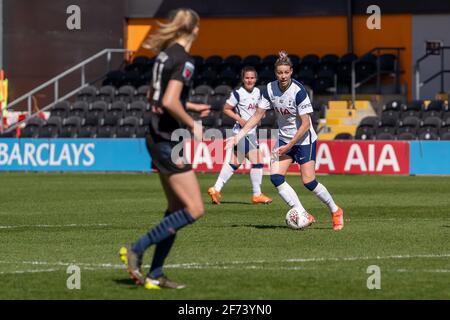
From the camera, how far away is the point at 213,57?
41.3m

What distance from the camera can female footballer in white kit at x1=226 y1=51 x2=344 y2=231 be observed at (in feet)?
53.1

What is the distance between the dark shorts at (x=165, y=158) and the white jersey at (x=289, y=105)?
5.64 m

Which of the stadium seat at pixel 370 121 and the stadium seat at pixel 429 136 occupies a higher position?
the stadium seat at pixel 370 121

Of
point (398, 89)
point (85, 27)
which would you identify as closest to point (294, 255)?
point (398, 89)

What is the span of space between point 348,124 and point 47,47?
40.7ft

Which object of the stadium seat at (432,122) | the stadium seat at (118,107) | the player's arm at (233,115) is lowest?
the stadium seat at (432,122)

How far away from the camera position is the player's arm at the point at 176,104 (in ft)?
34.4

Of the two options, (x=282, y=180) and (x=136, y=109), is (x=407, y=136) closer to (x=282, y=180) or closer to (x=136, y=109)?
(x=136, y=109)

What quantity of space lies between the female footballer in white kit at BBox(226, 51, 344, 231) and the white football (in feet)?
0.29

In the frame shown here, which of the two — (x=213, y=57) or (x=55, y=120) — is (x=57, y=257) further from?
(x=213, y=57)

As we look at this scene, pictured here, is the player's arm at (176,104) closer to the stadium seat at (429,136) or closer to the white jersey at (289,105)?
the white jersey at (289,105)

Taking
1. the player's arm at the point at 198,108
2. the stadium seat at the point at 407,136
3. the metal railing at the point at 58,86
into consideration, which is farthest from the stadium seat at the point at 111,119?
the player's arm at the point at 198,108

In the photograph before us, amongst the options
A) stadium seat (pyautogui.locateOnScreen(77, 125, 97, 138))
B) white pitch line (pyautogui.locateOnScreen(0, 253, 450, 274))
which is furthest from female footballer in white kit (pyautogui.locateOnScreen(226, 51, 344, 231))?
stadium seat (pyautogui.locateOnScreen(77, 125, 97, 138))

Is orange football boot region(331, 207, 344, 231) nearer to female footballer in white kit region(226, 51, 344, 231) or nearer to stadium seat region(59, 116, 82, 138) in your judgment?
female footballer in white kit region(226, 51, 344, 231)
